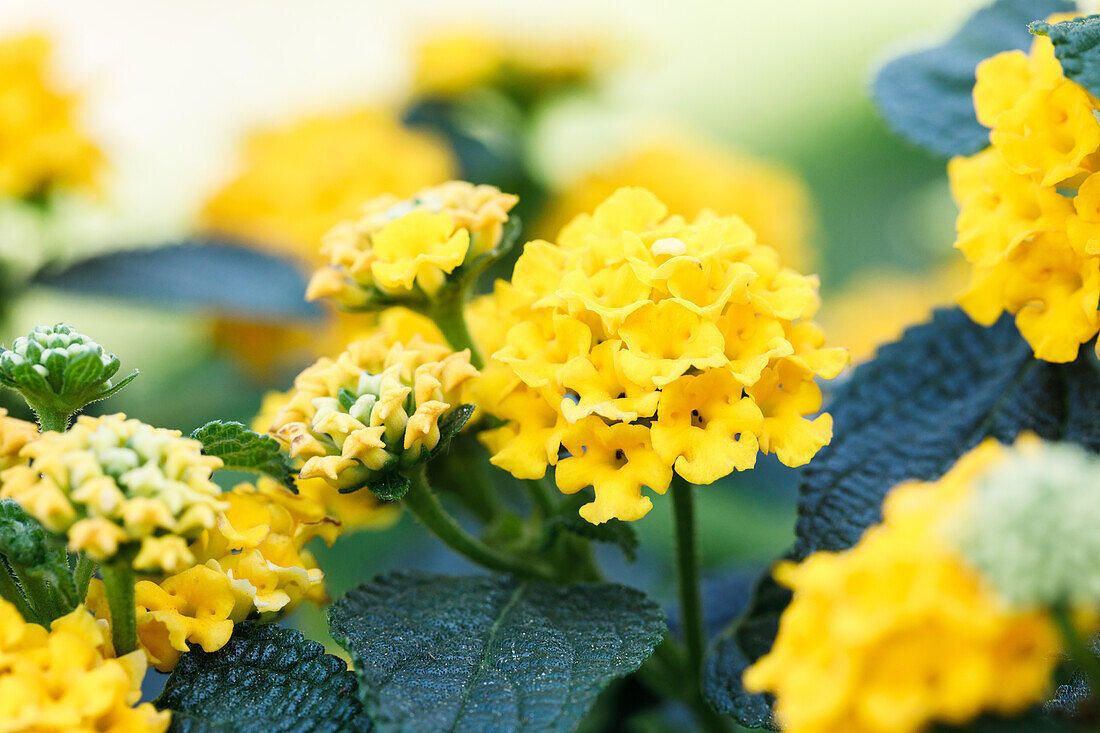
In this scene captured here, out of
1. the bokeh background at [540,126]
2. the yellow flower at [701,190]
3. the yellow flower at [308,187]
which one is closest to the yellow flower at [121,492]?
the bokeh background at [540,126]

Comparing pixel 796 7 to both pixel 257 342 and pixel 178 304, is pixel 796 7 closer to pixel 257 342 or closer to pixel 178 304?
pixel 257 342

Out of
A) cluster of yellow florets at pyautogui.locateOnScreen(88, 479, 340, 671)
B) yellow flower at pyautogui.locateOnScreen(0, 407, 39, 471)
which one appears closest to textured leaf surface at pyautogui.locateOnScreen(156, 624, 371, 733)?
cluster of yellow florets at pyautogui.locateOnScreen(88, 479, 340, 671)

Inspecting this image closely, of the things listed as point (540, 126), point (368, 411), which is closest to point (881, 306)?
point (540, 126)

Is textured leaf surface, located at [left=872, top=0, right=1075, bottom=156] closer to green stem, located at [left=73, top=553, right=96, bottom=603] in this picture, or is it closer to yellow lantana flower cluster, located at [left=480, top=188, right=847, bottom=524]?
yellow lantana flower cluster, located at [left=480, top=188, right=847, bottom=524]

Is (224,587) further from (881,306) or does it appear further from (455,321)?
(881,306)

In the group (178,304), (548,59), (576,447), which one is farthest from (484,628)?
(548,59)
